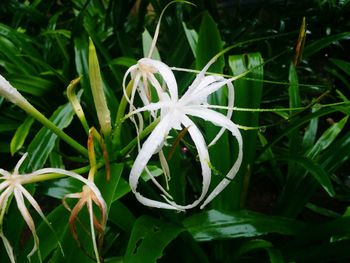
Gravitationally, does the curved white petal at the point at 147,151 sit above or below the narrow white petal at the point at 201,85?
below

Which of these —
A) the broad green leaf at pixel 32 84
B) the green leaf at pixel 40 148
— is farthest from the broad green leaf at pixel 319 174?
the broad green leaf at pixel 32 84

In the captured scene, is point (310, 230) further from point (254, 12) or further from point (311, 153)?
point (254, 12)

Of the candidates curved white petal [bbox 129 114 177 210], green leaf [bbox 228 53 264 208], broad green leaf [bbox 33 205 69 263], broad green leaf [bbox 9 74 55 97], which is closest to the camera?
curved white petal [bbox 129 114 177 210]

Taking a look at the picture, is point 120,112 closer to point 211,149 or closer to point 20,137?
point 211,149

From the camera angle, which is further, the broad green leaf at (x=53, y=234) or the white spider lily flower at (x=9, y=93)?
the broad green leaf at (x=53, y=234)

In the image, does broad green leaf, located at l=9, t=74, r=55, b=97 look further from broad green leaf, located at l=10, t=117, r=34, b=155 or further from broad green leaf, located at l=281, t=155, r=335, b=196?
broad green leaf, located at l=281, t=155, r=335, b=196

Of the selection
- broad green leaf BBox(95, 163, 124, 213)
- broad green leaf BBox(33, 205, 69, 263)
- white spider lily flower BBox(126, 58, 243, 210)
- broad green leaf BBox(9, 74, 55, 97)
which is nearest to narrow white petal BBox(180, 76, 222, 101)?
white spider lily flower BBox(126, 58, 243, 210)

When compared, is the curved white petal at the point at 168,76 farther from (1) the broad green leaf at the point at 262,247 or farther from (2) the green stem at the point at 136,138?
(1) the broad green leaf at the point at 262,247

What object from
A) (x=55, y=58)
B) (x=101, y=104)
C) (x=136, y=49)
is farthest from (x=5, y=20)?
(x=101, y=104)
